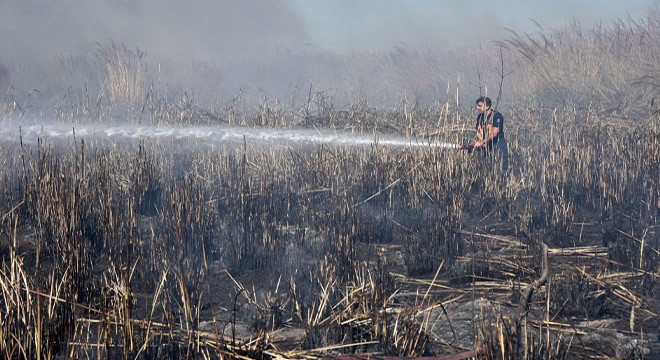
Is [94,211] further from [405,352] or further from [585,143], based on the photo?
[585,143]

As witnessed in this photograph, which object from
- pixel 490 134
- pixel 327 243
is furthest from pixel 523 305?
pixel 490 134

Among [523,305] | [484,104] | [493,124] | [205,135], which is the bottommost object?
[523,305]

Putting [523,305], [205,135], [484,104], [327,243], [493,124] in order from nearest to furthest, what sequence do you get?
1. [523,305]
2. [327,243]
3. [484,104]
4. [493,124]
5. [205,135]

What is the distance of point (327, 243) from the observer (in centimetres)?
529

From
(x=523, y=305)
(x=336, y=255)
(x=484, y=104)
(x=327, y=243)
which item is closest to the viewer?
(x=523, y=305)

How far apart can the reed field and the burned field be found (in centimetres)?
2

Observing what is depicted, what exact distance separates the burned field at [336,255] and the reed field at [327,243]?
0.8 inches

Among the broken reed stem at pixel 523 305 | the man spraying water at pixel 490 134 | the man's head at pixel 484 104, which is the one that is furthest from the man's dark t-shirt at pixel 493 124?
the broken reed stem at pixel 523 305

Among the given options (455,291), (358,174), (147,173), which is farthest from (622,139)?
(147,173)

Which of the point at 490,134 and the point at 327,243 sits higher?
the point at 490,134

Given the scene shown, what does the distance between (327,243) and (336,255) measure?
52cm

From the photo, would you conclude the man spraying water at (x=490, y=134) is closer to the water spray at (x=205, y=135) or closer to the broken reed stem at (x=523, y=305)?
the water spray at (x=205, y=135)

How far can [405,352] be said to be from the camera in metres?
3.15

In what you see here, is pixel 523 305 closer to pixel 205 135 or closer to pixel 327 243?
pixel 327 243
